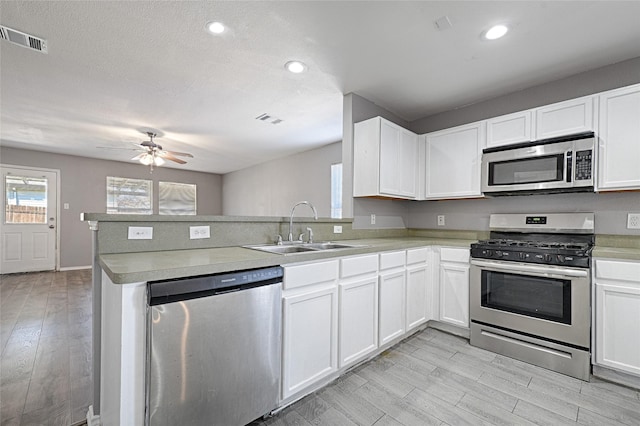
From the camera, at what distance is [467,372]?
2096mm

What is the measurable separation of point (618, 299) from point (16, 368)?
4256 millimetres

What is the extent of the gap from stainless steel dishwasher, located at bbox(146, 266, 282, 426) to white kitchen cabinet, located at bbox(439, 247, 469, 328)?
186cm

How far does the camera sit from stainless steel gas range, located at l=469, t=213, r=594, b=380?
204cm

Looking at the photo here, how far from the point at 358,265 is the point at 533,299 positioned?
1442 mm

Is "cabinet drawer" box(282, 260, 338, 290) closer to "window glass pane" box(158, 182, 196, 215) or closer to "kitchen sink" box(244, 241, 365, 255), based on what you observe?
"kitchen sink" box(244, 241, 365, 255)

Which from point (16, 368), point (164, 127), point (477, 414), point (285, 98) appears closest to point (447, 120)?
point (285, 98)

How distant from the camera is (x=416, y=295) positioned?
269cm

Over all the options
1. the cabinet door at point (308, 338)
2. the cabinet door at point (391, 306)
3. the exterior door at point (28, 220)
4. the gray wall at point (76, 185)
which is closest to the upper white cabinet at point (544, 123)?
the cabinet door at point (391, 306)

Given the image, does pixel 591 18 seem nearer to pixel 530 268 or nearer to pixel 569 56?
pixel 569 56

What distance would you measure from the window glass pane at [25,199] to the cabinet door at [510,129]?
26.0 ft

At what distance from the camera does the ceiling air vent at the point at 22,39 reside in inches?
82.6

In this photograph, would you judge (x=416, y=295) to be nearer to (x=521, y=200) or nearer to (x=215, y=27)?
(x=521, y=200)

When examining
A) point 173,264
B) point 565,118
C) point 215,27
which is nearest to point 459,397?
point 173,264

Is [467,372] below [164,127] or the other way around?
below
